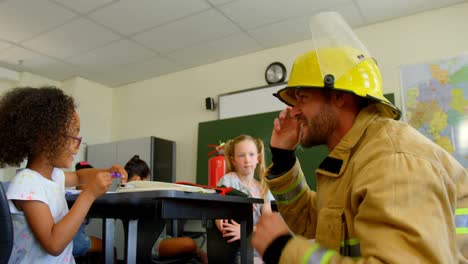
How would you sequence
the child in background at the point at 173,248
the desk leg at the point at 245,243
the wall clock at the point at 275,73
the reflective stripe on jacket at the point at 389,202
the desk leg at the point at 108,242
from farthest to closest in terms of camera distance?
the wall clock at the point at 275,73, the child in background at the point at 173,248, the desk leg at the point at 108,242, the desk leg at the point at 245,243, the reflective stripe on jacket at the point at 389,202

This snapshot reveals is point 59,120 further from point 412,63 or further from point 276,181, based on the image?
point 412,63

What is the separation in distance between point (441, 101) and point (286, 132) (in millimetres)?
2509

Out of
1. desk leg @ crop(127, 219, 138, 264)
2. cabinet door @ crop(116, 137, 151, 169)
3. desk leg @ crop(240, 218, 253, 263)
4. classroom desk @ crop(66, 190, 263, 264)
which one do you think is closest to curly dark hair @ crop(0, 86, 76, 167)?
classroom desk @ crop(66, 190, 263, 264)

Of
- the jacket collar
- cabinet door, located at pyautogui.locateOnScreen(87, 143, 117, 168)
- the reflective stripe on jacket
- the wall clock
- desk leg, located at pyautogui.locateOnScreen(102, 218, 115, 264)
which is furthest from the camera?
cabinet door, located at pyautogui.locateOnScreen(87, 143, 117, 168)

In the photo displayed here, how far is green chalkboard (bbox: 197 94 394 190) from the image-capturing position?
3564 mm

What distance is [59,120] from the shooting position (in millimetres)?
1318

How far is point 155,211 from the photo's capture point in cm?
116

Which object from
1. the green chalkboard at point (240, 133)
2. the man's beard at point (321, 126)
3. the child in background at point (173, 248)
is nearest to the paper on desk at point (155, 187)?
the man's beard at point (321, 126)

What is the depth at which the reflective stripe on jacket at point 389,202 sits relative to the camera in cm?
65

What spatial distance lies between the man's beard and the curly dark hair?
2.74 feet

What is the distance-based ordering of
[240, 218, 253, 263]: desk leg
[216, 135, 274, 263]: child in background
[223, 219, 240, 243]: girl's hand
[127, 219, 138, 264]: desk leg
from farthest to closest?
[216, 135, 274, 263]: child in background
[223, 219, 240, 243]: girl's hand
[240, 218, 253, 263]: desk leg
[127, 219, 138, 264]: desk leg

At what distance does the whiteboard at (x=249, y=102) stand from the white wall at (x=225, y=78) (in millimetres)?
75

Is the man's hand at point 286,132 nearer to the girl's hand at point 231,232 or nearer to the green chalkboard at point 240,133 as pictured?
the girl's hand at point 231,232

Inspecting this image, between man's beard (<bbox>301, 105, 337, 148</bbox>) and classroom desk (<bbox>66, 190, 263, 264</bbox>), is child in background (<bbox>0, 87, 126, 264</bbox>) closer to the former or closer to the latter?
classroom desk (<bbox>66, 190, 263, 264</bbox>)
